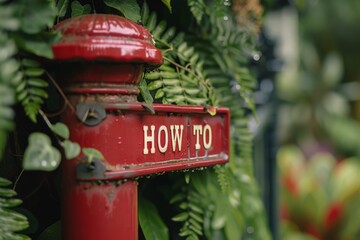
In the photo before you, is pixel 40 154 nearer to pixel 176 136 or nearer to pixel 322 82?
pixel 176 136

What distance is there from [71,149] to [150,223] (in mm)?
466

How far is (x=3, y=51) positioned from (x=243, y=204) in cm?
114

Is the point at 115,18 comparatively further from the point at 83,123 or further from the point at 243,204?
the point at 243,204

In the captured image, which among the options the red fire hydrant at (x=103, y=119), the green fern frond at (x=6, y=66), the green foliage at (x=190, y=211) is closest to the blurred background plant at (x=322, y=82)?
the green foliage at (x=190, y=211)

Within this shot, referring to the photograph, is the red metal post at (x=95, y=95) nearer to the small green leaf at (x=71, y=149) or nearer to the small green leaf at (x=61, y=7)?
the small green leaf at (x=71, y=149)

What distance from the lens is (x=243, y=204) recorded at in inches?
71.4

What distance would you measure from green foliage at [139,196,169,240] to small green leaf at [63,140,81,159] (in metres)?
0.42

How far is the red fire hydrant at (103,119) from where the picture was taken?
3.09 ft

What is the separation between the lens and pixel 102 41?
3.06 feet

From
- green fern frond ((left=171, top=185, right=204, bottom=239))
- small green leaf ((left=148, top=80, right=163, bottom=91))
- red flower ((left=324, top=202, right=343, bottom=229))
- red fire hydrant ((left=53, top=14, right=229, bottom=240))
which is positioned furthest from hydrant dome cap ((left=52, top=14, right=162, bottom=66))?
red flower ((left=324, top=202, right=343, bottom=229))

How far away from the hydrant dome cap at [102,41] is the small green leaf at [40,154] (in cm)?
14

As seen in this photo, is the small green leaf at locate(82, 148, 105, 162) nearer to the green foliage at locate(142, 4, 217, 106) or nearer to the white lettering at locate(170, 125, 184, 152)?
the white lettering at locate(170, 125, 184, 152)

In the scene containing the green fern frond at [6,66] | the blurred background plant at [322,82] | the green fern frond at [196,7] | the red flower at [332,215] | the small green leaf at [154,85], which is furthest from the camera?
the blurred background plant at [322,82]

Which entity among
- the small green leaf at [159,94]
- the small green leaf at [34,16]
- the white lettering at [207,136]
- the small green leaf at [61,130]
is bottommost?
the white lettering at [207,136]
